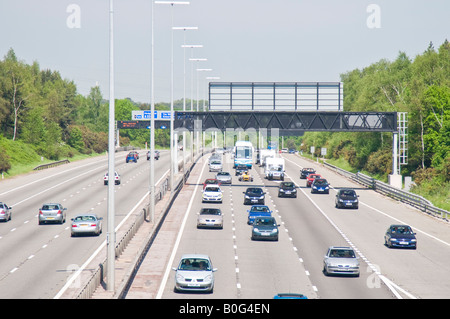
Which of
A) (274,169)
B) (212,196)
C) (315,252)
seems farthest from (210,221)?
(274,169)

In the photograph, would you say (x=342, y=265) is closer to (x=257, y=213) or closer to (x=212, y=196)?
(x=257, y=213)

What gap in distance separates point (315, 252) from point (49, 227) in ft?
61.5

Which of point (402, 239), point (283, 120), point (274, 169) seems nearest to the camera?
point (402, 239)

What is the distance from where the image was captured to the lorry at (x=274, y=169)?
289 ft

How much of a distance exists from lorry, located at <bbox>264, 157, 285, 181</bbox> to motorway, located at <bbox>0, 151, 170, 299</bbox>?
45.5 feet

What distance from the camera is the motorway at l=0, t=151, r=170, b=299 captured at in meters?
31.8

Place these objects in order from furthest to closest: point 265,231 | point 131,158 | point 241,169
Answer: point 131,158, point 241,169, point 265,231

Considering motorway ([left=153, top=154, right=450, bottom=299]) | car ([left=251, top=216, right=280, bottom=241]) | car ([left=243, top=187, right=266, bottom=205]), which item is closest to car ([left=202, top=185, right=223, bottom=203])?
motorway ([left=153, top=154, right=450, bottom=299])

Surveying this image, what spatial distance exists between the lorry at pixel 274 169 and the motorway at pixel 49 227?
1386 cm

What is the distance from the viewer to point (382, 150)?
354 ft

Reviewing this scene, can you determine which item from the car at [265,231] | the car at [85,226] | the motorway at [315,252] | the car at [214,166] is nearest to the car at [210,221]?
the motorway at [315,252]

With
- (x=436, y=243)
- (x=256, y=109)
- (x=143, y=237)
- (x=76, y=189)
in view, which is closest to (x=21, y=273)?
(x=143, y=237)

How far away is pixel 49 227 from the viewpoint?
48.8m

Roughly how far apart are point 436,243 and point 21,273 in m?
25.1
